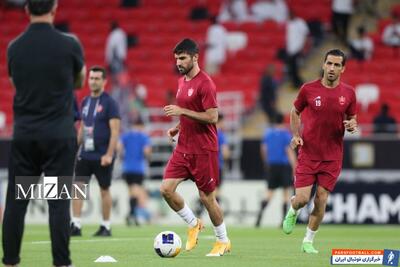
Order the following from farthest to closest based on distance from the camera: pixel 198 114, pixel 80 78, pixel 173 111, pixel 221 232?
pixel 221 232
pixel 198 114
pixel 173 111
pixel 80 78

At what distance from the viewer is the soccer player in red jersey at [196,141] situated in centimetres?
1210

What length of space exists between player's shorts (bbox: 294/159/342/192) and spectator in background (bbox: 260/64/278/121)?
13998 millimetres

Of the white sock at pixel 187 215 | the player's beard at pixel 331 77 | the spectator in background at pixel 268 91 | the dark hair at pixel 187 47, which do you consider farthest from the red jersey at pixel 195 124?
the spectator in background at pixel 268 91

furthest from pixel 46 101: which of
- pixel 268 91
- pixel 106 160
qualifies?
pixel 268 91

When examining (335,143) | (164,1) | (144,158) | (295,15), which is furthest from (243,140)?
(335,143)

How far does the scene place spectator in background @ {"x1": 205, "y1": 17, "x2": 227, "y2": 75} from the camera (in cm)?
2972

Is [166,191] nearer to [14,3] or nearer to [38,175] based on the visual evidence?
[38,175]

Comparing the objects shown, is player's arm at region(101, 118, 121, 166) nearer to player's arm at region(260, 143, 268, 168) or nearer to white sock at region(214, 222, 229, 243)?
white sock at region(214, 222, 229, 243)

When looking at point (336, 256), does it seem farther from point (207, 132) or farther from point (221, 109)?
point (221, 109)

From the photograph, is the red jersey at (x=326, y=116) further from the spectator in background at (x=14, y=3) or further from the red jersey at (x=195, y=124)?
the spectator in background at (x=14, y=3)

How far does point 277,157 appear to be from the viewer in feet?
72.4

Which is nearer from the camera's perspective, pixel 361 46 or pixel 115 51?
pixel 361 46

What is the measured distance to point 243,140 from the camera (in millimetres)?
24609

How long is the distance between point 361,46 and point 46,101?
21.2m
